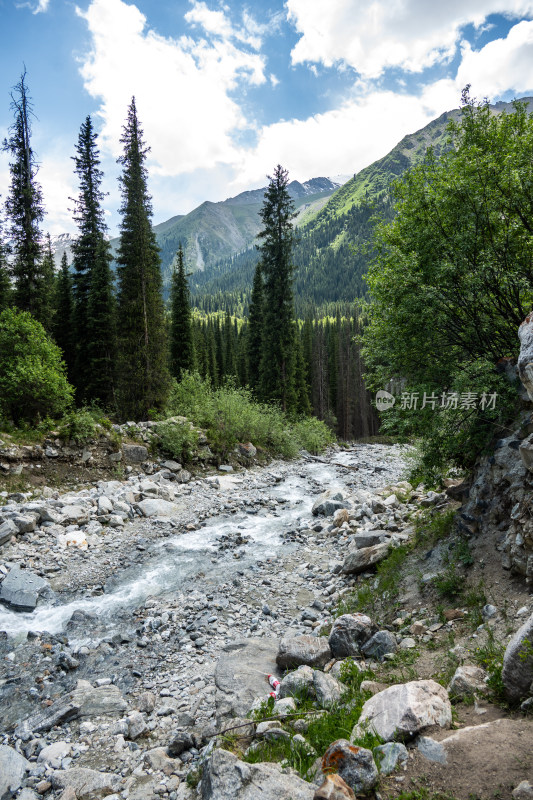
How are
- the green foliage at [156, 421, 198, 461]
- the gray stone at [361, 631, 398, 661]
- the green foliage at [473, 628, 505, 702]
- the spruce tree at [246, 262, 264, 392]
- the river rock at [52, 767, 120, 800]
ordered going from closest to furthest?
the green foliage at [473, 628, 505, 702]
the river rock at [52, 767, 120, 800]
the gray stone at [361, 631, 398, 661]
the green foliage at [156, 421, 198, 461]
the spruce tree at [246, 262, 264, 392]

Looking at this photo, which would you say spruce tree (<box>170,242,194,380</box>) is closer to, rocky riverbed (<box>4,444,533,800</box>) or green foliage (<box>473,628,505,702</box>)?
rocky riverbed (<box>4,444,533,800</box>)

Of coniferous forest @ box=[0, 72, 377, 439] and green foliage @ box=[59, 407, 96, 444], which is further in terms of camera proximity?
coniferous forest @ box=[0, 72, 377, 439]

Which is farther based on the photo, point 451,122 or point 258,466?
point 258,466

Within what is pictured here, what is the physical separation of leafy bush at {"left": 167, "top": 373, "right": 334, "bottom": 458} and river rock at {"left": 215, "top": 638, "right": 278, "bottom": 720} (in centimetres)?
1515

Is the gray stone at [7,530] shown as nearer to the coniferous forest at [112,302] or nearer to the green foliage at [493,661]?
the coniferous forest at [112,302]

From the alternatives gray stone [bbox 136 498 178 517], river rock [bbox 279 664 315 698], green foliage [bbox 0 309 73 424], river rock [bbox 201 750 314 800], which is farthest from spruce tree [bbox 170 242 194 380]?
river rock [bbox 201 750 314 800]

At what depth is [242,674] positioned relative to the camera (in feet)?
17.5

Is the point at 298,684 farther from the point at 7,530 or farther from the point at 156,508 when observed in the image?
the point at 156,508

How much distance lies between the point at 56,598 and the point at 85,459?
8.13 meters

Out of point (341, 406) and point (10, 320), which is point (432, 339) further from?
point (341, 406)

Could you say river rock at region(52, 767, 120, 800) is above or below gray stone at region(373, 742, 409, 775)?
below

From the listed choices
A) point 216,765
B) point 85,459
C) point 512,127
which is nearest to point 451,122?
point 512,127

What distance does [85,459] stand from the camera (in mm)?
15688

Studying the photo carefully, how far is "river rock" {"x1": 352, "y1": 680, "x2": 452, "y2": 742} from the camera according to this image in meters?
3.49
